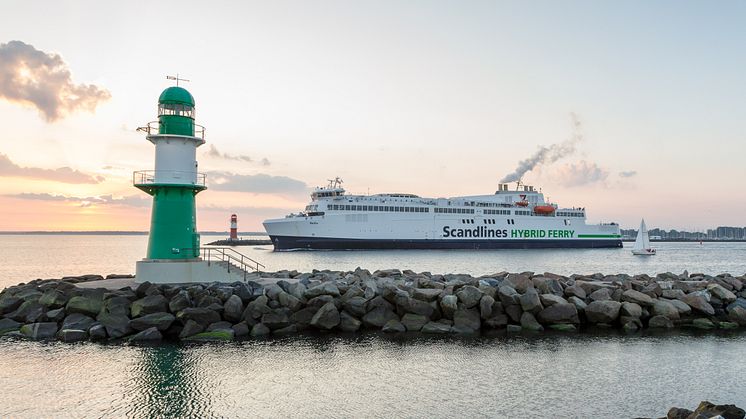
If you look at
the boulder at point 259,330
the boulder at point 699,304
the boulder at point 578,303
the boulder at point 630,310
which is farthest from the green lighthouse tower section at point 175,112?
the boulder at point 699,304

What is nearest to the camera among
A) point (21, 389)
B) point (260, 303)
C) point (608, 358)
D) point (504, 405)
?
point (504, 405)

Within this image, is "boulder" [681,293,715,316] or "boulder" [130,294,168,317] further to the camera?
"boulder" [681,293,715,316]

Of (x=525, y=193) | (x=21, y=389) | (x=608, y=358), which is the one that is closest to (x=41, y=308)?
(x=21, y=389)

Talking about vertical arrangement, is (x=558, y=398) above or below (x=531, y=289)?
below

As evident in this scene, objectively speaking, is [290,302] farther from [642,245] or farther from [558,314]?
[642,245]

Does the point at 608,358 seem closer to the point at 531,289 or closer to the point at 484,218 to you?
the point at 531,289

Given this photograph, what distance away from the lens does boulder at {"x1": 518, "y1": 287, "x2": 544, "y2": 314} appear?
13.8 metres

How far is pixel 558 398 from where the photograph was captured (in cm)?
852

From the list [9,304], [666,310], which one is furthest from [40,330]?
[666,310]

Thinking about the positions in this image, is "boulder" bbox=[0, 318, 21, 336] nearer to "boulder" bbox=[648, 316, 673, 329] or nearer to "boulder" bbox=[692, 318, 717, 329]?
"boulder" bbox=[648, 316, 673, 329]

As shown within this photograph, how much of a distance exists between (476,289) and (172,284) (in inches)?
302

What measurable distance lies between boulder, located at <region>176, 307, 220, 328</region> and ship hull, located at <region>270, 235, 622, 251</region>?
Answer: 132ft

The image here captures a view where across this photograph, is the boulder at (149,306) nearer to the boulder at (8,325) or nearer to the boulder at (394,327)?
the boulder at (8,325)

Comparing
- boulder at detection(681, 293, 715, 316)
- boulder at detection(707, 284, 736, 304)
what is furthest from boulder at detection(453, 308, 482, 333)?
boulder at detection(707, 284, 736, 304)
